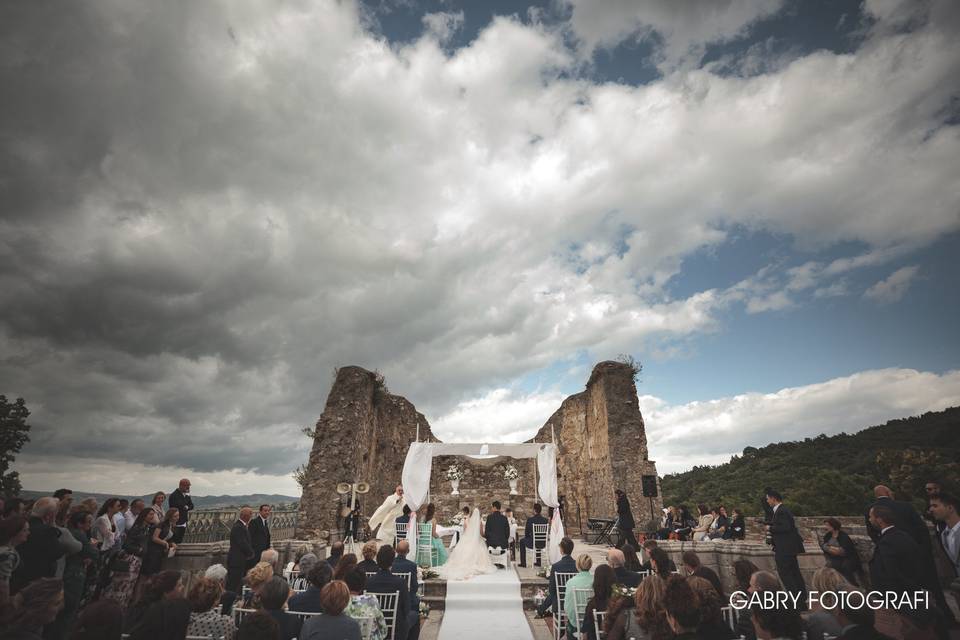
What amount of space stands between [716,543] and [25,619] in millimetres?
8863

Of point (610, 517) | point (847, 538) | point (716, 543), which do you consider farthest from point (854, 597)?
point (610, 517)

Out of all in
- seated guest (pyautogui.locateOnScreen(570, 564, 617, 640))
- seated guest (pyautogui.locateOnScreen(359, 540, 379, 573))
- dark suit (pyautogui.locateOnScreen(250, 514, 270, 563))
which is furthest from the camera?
dark suit (pyautogui.locateOnScreen(250, 514, 270, 563))

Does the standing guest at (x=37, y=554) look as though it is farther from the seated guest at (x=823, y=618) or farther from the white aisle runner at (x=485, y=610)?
the seated guest at (x=823, y=618)

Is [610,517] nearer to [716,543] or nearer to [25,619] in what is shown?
[716,543]

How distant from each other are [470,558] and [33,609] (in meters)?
8.43

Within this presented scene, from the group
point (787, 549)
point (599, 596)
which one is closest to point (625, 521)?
point (787, 549)

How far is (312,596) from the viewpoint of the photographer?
4094mm

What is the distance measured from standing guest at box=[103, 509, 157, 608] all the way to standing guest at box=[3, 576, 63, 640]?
397 centimetres

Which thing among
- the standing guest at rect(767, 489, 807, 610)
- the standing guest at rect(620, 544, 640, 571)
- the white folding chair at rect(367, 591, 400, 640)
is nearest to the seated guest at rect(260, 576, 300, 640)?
the white folding chair at rect(367, 591, 400, 640)

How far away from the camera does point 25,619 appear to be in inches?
95.0

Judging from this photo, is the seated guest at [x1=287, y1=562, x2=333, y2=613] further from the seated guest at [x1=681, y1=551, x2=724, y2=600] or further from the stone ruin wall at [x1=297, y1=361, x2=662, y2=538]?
the stone ruin wall at [x1=297, y1=361, x2=662, y2=538]

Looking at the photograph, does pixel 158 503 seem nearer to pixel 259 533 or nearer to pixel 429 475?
pixel 259 533

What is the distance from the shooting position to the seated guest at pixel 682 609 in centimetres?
288

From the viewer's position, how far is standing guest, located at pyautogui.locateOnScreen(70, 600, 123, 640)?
227 centimetres
